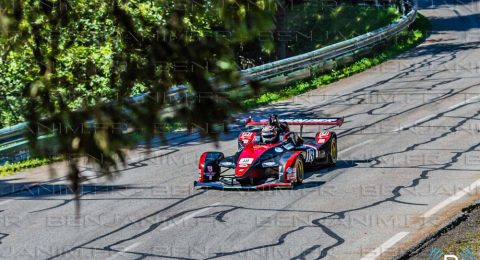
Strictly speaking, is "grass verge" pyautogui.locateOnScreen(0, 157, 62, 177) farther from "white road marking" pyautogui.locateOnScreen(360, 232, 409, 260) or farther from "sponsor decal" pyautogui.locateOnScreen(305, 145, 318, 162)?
"white road marking" pyautogui.locateOnScreen(360, 232, 409, 260)

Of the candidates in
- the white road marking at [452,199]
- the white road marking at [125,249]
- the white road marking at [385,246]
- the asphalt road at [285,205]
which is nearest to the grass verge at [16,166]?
the asphalt road at [285,205]

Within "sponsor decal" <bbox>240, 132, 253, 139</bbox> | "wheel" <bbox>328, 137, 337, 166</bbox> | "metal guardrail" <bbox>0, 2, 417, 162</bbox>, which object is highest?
"metal guardrail" <bbox>0, 2, 417, 162</bbox>

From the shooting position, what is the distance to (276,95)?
26391mm

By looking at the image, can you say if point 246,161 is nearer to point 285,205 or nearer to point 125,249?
point 285,205

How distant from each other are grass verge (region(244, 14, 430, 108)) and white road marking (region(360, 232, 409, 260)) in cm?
970

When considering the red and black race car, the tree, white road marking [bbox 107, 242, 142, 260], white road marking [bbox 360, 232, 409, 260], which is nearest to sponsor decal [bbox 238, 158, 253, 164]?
the red and black race car

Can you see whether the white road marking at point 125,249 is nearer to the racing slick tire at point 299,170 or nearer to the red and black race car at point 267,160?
the red and black race car at point 267,160

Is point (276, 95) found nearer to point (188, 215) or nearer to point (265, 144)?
point (265, 144)

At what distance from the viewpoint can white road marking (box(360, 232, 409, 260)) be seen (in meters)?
12.7

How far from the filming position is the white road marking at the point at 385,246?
41.6ft

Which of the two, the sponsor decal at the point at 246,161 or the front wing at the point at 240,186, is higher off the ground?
the sponsor decal at the point at 246,161

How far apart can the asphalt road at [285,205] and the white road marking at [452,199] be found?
18 millimetres

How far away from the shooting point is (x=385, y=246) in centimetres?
1312

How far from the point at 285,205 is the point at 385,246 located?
2.65 metres
